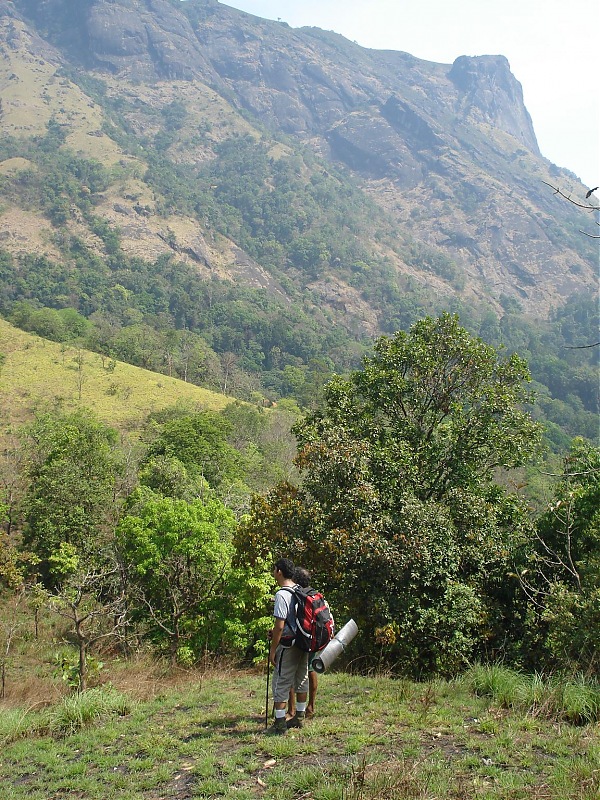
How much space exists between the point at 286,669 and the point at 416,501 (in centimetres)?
517

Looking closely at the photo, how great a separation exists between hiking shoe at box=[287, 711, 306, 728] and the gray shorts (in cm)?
30

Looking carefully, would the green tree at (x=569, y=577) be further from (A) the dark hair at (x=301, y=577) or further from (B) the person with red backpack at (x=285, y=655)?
(B) the person with red backpack at (x=285, y=655)

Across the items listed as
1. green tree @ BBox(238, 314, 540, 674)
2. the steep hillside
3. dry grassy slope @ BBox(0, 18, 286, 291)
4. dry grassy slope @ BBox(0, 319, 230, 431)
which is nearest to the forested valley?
green tree @ BBox(238, 314, 540, 674)

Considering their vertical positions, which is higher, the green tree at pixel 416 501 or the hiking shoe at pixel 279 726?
the green tree at pixel 416 501

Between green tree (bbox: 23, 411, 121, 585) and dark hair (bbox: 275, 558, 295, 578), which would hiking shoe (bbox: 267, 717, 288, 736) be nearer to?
dark hair (bbox: 275, 558, 295, 578)

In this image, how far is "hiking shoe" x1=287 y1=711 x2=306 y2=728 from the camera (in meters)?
6.27

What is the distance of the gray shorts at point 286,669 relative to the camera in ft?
20.2

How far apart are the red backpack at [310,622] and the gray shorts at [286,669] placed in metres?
0.12

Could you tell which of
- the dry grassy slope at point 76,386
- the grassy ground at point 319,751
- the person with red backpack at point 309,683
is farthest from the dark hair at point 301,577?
the dry grassy slope at point 76,386

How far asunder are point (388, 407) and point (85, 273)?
117m

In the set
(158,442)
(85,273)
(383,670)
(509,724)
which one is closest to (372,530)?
(383,670)

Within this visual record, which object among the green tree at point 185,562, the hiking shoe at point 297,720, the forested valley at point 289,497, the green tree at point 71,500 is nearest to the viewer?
the hiking shoe at point 297,720

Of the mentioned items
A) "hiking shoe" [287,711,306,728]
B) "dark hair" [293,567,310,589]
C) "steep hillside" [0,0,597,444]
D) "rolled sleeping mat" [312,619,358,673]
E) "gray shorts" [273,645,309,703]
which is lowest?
"hiking shoe" [287,711,306,728]

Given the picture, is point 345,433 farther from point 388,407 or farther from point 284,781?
point 284,781
